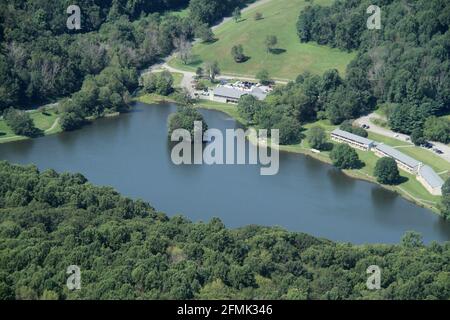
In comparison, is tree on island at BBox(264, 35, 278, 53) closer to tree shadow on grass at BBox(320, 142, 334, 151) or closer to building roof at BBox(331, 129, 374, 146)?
building roof at BBox(331, 129, 374, 146)

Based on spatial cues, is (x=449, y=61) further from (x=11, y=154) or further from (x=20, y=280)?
(x=20, y=280)

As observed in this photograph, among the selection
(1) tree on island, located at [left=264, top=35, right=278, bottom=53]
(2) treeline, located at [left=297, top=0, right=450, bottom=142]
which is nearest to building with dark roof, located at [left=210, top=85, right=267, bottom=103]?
(1) tree on island, located at [left=264, top=35, right=278, bottom=53]

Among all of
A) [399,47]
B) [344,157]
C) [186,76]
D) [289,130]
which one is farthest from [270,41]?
[344,157]

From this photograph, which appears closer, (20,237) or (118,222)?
(20,237)

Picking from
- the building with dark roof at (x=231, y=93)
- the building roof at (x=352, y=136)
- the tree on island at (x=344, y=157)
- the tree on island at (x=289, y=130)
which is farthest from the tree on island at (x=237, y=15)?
the tree on island at (x=344, y=157)

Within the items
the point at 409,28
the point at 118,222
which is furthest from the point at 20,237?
the point at 409,28
